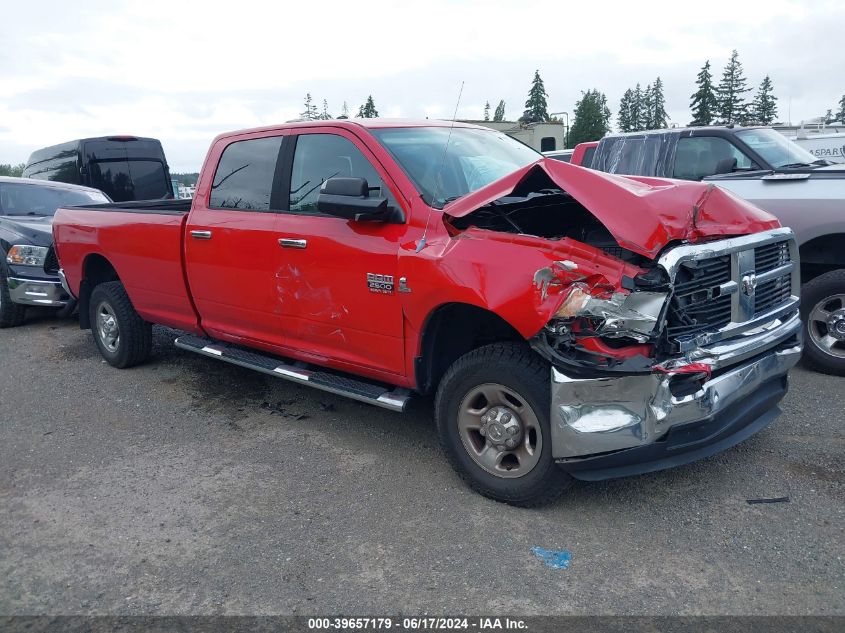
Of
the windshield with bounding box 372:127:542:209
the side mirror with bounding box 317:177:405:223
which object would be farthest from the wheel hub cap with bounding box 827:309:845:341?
the side mirror with bounding box 317:177:405:223

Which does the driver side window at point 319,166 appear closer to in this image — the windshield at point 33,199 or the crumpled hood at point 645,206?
the crumpled hood at point 645,206

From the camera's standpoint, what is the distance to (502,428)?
355 cm

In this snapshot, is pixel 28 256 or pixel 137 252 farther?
pixel 28 256

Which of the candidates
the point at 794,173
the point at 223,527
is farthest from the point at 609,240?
the point at 794,173

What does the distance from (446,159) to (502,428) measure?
1.76m

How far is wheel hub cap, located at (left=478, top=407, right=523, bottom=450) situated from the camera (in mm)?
3535

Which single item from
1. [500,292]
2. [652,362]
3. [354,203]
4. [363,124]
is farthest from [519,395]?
[363,124]

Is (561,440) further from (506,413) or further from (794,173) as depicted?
(794,173)

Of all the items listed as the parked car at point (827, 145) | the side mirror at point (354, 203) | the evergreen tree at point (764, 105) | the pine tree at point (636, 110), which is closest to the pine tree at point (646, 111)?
the pine tree at point (636, 110)

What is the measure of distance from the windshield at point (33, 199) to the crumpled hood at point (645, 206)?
7.40 meters

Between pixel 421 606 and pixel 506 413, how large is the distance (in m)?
1.07

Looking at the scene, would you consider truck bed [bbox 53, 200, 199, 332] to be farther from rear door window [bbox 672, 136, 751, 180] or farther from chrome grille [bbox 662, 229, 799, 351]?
rear door window [bbox 672, 136, 751, 180]

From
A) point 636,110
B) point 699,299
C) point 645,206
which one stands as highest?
point 636,110

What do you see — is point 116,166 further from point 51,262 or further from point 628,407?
point 628,407
